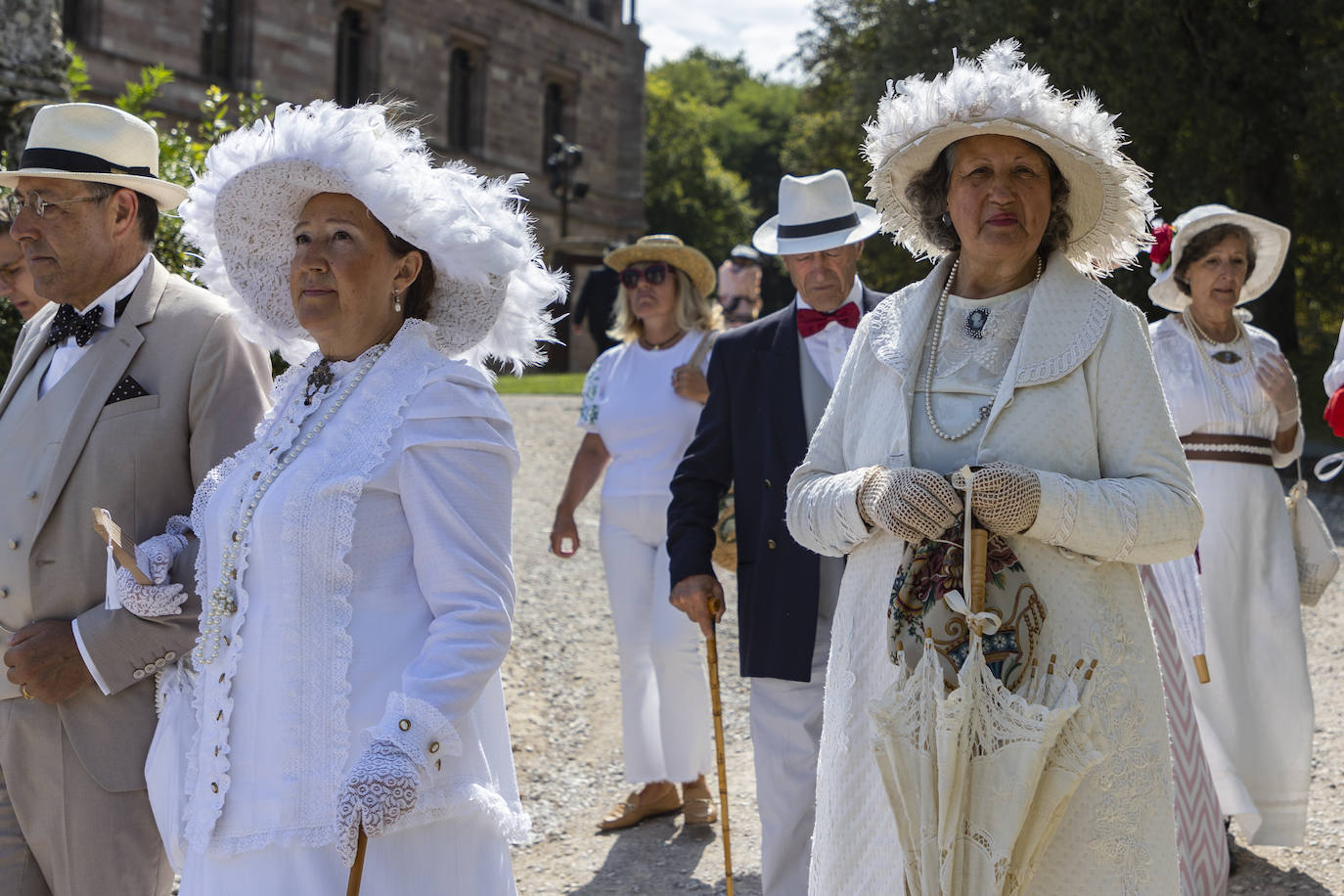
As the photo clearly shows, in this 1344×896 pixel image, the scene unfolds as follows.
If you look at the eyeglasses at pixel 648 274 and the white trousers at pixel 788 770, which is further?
the eyeglasses at pixel 648 274

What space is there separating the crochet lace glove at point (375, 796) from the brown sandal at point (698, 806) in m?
3.87

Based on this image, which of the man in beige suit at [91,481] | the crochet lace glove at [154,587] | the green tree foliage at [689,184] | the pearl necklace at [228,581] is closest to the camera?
the pearl necklace at [228,581]

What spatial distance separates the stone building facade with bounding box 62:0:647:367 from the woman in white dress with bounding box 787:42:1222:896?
21.9 metres

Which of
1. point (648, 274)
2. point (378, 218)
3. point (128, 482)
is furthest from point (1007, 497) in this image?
point (648, 274)

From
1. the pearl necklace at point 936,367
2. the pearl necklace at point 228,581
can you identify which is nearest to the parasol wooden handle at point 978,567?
the pearl necklace at point 936,367

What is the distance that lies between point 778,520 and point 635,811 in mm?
2244

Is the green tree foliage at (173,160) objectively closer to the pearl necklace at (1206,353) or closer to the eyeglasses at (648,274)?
the eyeglasses at (648,274)

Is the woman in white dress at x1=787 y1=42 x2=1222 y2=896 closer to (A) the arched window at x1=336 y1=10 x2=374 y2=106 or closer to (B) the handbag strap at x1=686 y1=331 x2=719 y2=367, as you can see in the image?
(B) the handbag strap at x1=686 y1=331 x2=719 y2=367

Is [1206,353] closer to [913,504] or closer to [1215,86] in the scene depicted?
→ [913,504]

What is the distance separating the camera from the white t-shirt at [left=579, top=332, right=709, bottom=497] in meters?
6.60

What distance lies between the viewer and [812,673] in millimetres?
4867

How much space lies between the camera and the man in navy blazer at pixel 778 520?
4770 mm

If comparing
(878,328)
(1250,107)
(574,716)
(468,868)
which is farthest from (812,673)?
(1250,107)

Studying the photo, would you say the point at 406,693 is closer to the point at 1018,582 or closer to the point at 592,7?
the point at 1018,582
